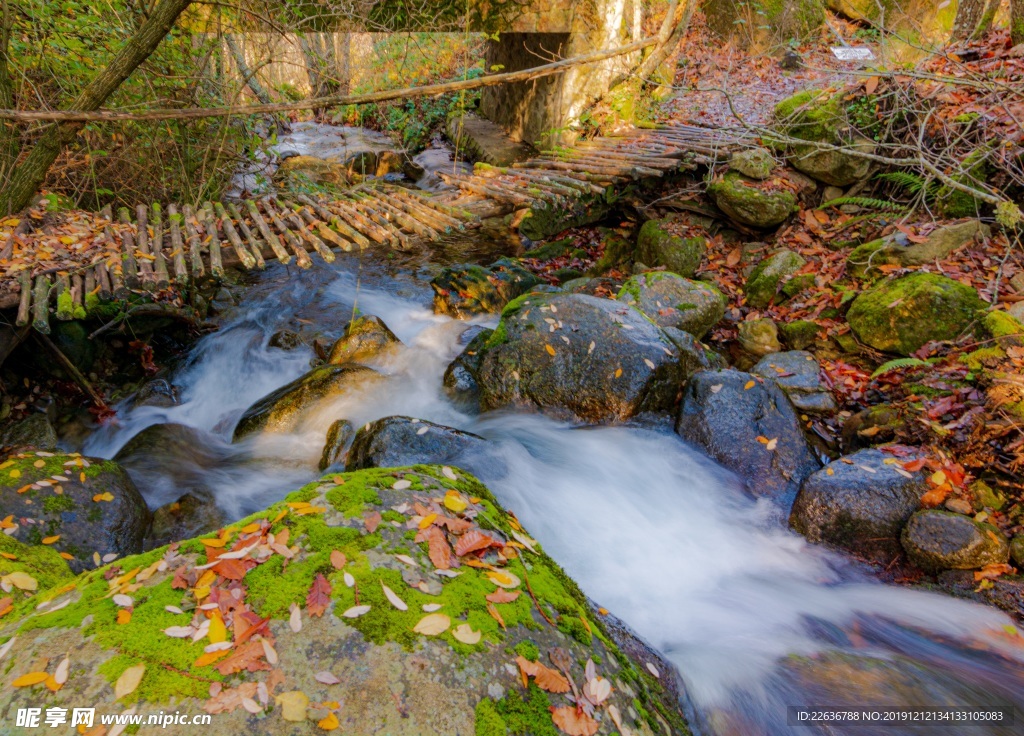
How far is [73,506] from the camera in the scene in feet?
12.2

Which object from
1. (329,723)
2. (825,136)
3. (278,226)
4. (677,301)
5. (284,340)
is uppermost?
(825,136)

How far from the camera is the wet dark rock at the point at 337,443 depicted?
4965mm

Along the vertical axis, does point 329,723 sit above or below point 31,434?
above

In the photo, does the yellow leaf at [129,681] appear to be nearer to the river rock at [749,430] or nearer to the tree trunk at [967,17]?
the river rock at [749,430]

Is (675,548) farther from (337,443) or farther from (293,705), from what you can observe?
(293,705)

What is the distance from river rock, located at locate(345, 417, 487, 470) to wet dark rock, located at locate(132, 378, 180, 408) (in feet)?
9.33

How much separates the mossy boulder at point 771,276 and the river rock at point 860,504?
3.05 metres

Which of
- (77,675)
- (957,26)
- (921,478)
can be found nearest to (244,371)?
(77,675)

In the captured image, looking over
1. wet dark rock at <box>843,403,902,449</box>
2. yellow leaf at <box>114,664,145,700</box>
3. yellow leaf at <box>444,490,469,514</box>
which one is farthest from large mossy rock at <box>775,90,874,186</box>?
yellow leaf at <box>114,664,145,700</box>

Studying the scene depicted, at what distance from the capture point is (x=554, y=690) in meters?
1.78

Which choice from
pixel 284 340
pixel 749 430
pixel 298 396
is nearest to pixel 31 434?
pixel 298 396

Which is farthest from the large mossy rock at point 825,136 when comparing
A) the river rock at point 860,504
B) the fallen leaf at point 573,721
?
the fallen leaf at point 573,721

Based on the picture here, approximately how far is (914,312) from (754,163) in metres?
3.38

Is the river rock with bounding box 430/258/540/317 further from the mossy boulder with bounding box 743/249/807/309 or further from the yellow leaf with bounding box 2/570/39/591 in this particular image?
the yellow leaf with bounding box 2/570/39/591
